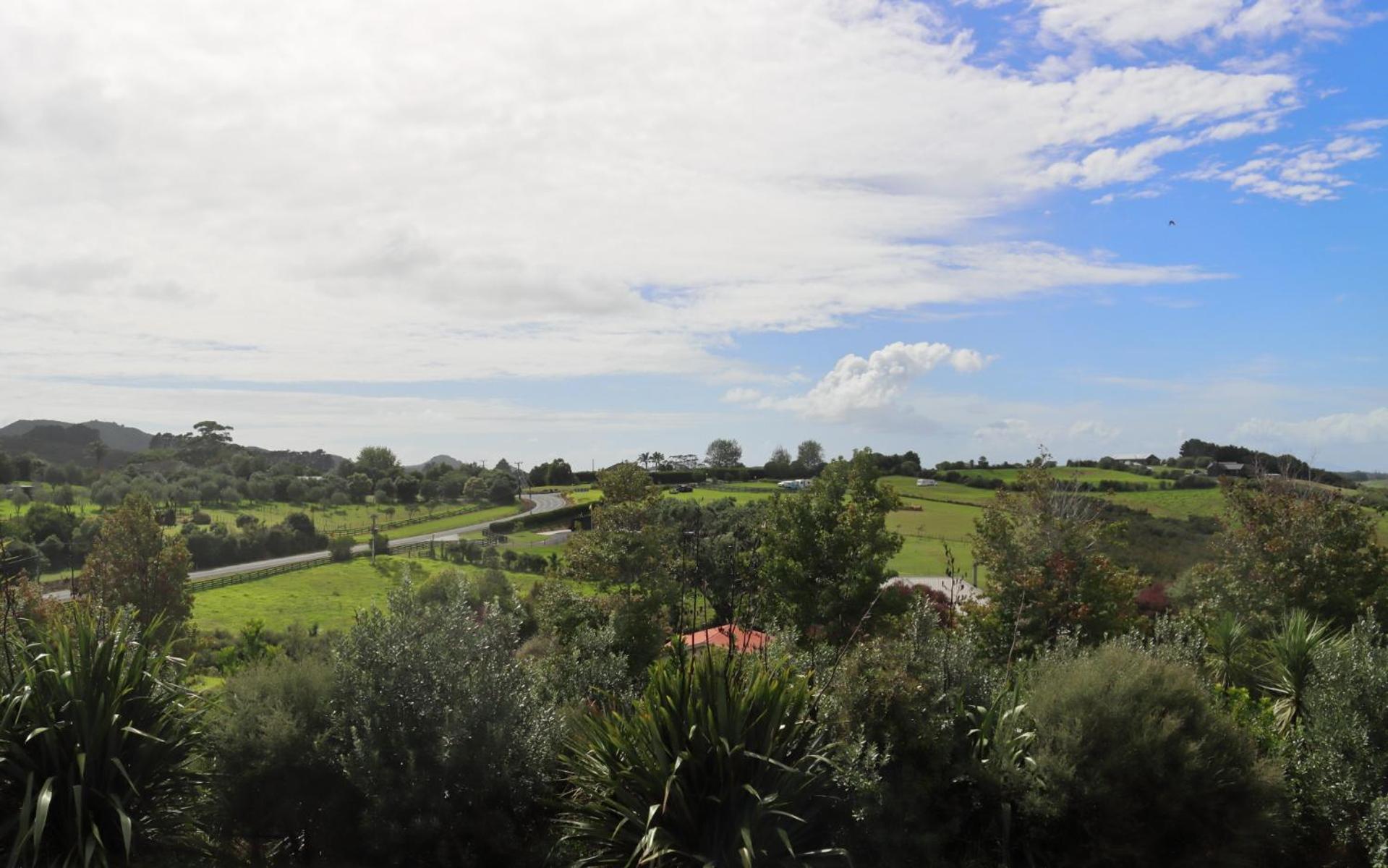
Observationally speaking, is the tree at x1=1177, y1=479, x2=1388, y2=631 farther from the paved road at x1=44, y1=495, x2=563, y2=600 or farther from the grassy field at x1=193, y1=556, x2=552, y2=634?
the paved road at x1=44, y1=495, x2=563, y2=600

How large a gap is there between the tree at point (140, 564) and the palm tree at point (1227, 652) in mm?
22346

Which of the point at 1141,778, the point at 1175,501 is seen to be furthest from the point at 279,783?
the point at 1175,501

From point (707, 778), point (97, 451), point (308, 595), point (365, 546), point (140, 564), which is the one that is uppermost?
point (97, 451)

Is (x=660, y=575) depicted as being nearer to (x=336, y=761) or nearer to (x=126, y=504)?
(x=336, y=761)

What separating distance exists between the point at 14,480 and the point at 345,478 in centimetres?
2629

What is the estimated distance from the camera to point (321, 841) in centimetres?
671

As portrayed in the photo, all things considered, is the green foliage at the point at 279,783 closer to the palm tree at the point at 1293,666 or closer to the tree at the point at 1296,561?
the palm tree at the point at 1293,666

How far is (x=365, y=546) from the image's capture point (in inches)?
2281

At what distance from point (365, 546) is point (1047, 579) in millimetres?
48993

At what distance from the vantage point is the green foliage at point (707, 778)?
601 centimetres

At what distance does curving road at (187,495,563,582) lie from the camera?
50.0 meters

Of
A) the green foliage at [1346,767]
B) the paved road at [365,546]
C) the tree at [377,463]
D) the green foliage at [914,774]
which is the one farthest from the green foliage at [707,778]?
the tree at [377,463]

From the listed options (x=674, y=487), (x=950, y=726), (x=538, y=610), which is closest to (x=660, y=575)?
(x=538, y=610)

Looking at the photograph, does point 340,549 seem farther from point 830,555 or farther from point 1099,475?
point 1099,475
